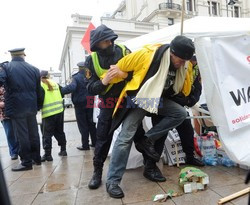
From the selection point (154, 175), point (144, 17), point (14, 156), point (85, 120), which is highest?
point (144, 17)

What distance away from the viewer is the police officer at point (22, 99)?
13.0ft

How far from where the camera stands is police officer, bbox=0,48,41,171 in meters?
3.96

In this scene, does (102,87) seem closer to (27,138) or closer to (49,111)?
(27,138)

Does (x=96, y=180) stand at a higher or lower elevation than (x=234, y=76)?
lower

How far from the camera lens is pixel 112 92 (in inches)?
116

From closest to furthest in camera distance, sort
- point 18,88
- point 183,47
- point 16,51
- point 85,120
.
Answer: point 183,47
point 18,88
point 16,51
point 85,120

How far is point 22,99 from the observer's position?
4.00m

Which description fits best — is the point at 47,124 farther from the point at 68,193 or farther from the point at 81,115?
the point at 68,193

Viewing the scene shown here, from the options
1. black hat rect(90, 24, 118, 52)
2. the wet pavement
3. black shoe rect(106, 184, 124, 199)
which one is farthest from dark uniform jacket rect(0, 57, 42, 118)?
black shoe rect(106, 184, 124, 199)

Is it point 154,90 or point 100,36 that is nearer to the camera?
point 154,90

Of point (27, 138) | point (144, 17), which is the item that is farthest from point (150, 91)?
point (144, 17)

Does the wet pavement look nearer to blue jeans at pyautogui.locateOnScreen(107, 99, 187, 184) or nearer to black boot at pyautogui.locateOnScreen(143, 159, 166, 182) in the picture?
black boot at pyautogui.locateOnScreen(143, 159, 166, 182)

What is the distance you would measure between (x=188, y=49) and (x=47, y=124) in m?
3.24

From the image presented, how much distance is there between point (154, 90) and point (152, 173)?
1.13m
